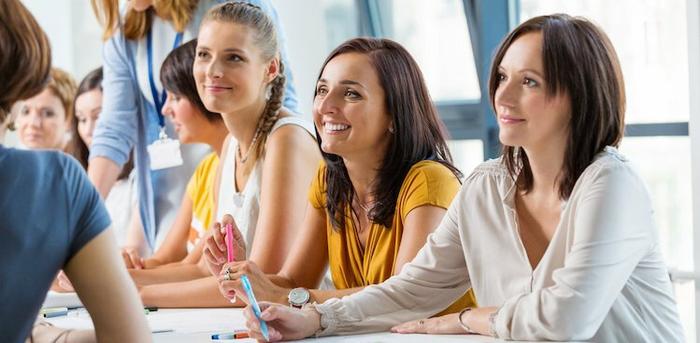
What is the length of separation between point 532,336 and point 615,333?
0.16 meters

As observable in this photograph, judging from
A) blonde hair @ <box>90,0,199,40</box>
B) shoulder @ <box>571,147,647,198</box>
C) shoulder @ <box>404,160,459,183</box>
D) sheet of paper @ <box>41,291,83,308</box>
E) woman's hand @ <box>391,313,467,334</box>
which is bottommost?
sheet of paper @ <box>41,291,83,308</box>

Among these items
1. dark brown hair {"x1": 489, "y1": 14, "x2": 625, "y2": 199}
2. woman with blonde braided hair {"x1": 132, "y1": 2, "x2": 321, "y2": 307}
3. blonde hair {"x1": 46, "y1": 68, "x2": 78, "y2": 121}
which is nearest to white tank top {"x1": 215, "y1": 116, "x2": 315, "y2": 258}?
woman with blonde braided hair {"x1": 132, "y1": 2, "x2": 321, "y2": 307}

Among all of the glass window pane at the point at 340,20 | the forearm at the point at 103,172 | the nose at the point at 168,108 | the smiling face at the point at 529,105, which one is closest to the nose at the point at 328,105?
the smiling face at the point at 529,105

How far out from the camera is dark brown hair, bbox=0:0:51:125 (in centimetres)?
144

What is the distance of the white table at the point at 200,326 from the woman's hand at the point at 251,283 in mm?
69

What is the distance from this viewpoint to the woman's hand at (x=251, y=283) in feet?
7.83

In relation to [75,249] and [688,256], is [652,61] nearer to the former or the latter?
[688,256]

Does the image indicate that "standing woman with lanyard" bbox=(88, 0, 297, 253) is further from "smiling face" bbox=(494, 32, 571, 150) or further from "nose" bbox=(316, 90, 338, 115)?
"smiling face" bbox=(494, 32, 571, 150)

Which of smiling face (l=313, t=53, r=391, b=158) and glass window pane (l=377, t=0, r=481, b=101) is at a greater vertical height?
smiling face (l=313, t=53, r=391, b=158)

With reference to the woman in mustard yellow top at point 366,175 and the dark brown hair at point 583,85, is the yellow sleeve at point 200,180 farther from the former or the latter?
the dark brown hair at point 583,85

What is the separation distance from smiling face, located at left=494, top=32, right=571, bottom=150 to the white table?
39 centimetres

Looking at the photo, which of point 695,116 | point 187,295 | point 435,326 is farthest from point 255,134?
point 695,116

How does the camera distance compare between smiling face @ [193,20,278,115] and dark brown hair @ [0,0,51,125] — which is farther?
smiling face @ [193,20,278,115]

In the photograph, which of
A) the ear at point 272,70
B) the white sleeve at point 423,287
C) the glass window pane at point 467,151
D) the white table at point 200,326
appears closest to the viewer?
the white table at point 200,326
